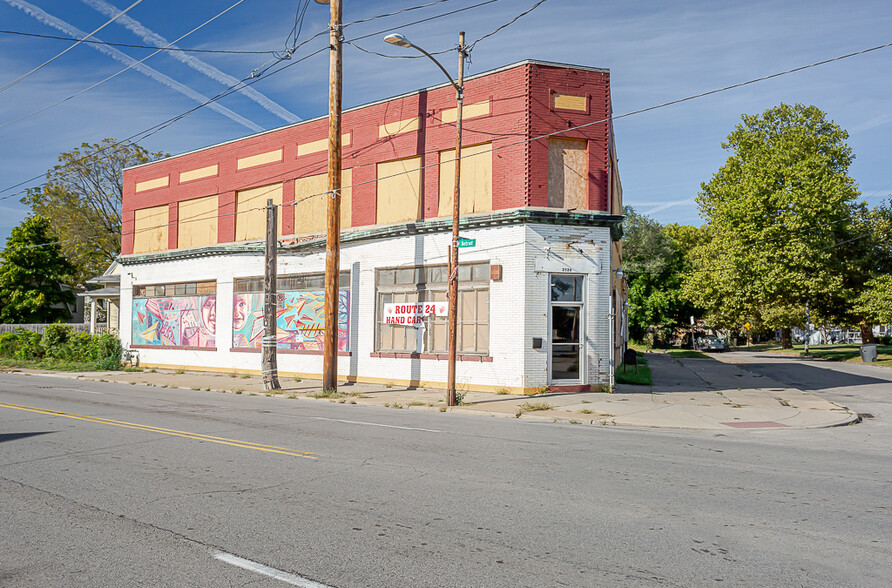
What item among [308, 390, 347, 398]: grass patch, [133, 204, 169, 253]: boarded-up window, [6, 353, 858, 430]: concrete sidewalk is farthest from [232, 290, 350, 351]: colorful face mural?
[133, 204, 169, 253]: boarded-up window

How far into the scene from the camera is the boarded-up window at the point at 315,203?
2228cm

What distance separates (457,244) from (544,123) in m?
4.91

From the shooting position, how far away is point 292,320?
23.4 metres

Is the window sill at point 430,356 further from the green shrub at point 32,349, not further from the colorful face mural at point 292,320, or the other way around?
the green shrub at point 32,349

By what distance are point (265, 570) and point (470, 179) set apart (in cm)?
1591

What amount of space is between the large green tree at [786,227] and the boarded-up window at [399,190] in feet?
86.9

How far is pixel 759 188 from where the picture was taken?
39844mm

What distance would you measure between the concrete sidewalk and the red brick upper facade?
5.61m

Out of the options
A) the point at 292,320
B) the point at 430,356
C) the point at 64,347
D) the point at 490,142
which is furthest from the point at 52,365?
the point at 490,142

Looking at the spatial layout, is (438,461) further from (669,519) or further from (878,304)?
(878,304)

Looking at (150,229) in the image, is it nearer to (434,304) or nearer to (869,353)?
(434,304)

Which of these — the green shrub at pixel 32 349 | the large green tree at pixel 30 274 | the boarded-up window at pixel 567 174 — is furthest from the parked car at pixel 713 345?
the large green tree at pixel 30 274

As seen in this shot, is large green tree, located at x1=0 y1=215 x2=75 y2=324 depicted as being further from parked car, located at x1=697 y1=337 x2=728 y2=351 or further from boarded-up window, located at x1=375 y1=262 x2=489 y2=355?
parked car, located at x1=697 y1=337 x2=728 y2=351

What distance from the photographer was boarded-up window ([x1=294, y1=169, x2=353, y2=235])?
22281 mm
